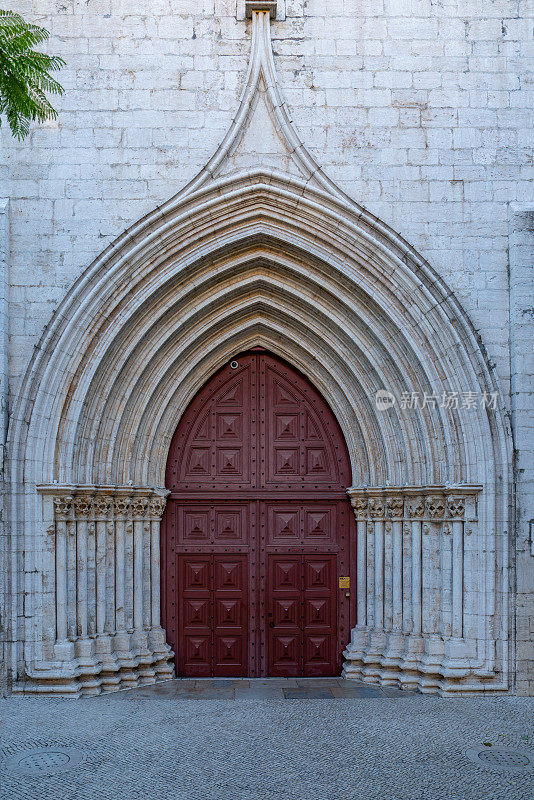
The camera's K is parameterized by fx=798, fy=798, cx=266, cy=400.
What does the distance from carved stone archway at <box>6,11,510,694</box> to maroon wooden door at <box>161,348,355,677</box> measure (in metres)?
0.27

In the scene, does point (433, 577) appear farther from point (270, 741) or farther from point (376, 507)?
point (270, 741)

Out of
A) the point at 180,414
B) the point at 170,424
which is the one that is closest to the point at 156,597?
the point at 170,424

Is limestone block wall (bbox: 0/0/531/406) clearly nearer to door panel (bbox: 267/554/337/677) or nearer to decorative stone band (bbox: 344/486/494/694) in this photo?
decorative stone band (bbox: 344/486/494/694)

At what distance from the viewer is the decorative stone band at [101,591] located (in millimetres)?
7160

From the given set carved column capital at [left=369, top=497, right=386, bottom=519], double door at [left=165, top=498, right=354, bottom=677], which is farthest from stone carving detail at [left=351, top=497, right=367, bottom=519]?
double door at [left=165, top=498, right=354, bottom=677]

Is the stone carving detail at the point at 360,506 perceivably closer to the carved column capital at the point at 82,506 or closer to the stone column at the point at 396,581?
the stone column at the point at 396,581

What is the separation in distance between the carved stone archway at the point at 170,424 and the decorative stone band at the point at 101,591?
0.02m

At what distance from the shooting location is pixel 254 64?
748 cm

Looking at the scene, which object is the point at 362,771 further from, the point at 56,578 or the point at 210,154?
the point at 210,154

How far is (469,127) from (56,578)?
18.6ft

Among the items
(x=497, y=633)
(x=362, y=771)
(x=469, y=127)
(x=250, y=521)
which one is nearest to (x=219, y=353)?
(x=250, y=521)

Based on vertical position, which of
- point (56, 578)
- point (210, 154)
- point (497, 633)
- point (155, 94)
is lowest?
point (497, 633)

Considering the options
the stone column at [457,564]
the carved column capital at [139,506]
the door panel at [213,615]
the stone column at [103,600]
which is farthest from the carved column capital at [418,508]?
the stone column at [103,600]

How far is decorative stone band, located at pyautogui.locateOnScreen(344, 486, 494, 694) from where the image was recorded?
7.23 meters
